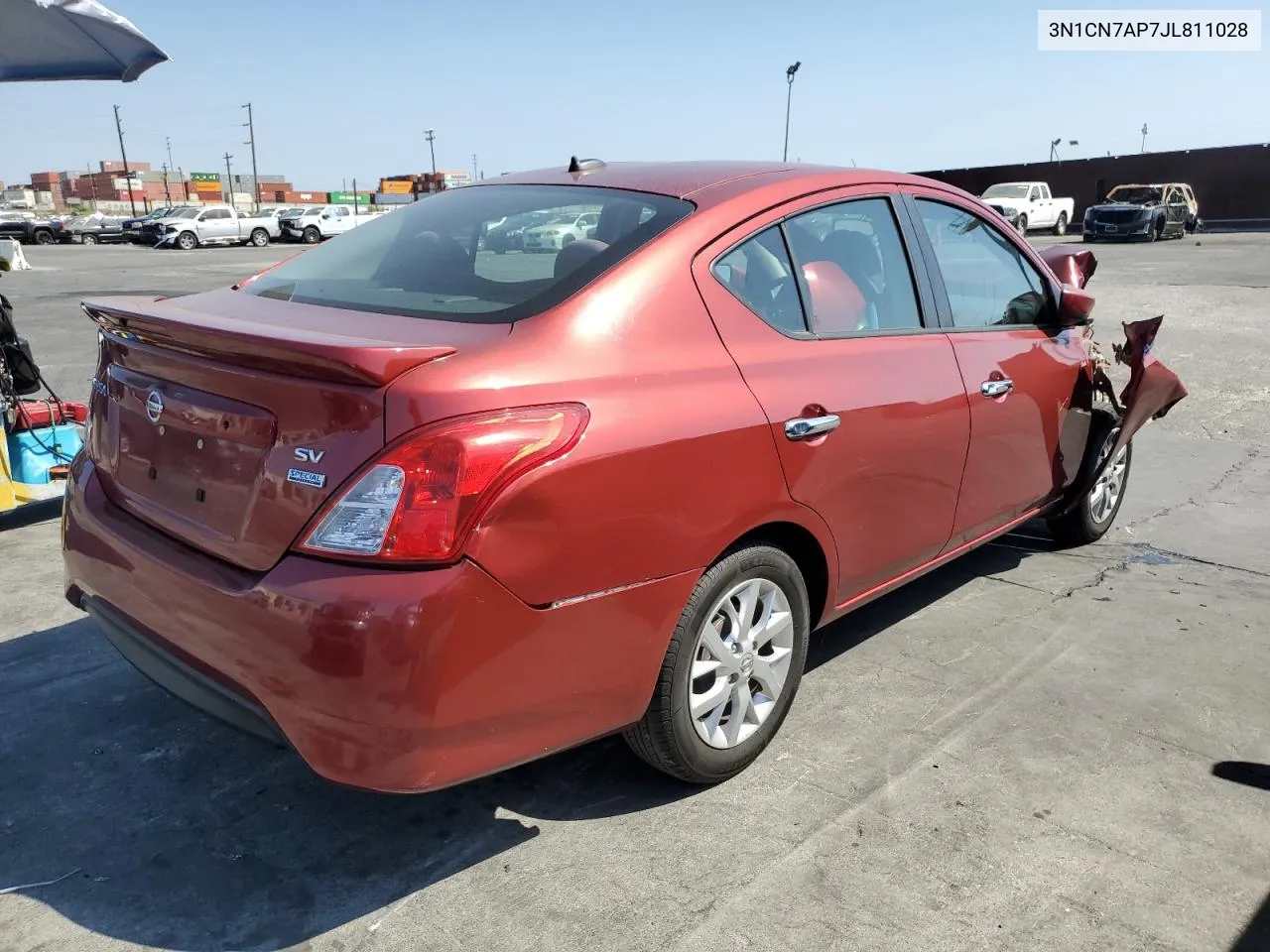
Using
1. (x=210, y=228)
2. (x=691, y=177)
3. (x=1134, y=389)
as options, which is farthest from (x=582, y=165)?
(x=210, y=228)

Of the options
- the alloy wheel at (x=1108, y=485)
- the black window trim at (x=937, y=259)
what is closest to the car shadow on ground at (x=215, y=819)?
the black window trim at (x=937, y=259)

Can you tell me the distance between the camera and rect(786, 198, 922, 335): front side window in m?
3.06

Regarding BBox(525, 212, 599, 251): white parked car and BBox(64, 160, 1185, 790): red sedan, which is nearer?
BBox(64, 160, 1185, 790): red sedan

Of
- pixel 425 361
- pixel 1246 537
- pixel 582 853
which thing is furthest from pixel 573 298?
pixel 1246 537

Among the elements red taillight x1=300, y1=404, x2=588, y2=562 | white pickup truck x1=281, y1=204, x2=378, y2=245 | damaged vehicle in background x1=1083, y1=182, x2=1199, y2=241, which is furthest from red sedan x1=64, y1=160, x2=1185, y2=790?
white pickup truck x1=281, y1=204, x2=378, y2=245

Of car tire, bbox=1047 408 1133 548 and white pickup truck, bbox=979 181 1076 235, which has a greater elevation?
white pickup truck, bbox=979 181 1076 235

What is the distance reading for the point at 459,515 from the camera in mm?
2084

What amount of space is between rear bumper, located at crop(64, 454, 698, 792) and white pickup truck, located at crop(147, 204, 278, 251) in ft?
143

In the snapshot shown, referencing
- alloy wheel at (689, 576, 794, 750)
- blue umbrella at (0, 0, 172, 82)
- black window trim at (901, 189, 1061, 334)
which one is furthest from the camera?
blue umbrella at (0, 0, 172, 82)

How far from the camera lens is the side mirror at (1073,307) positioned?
13.7 ft

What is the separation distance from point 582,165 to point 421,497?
1.82m

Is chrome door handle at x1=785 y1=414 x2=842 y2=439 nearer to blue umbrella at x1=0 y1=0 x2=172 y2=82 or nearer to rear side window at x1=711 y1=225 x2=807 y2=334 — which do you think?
rear side window at x1=711 y1=225 x2=807 y2=334

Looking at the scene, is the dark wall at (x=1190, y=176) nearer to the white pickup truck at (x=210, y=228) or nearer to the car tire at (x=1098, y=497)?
the white pickup truck at (x=210, y=228)

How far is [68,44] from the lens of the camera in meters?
5.79
